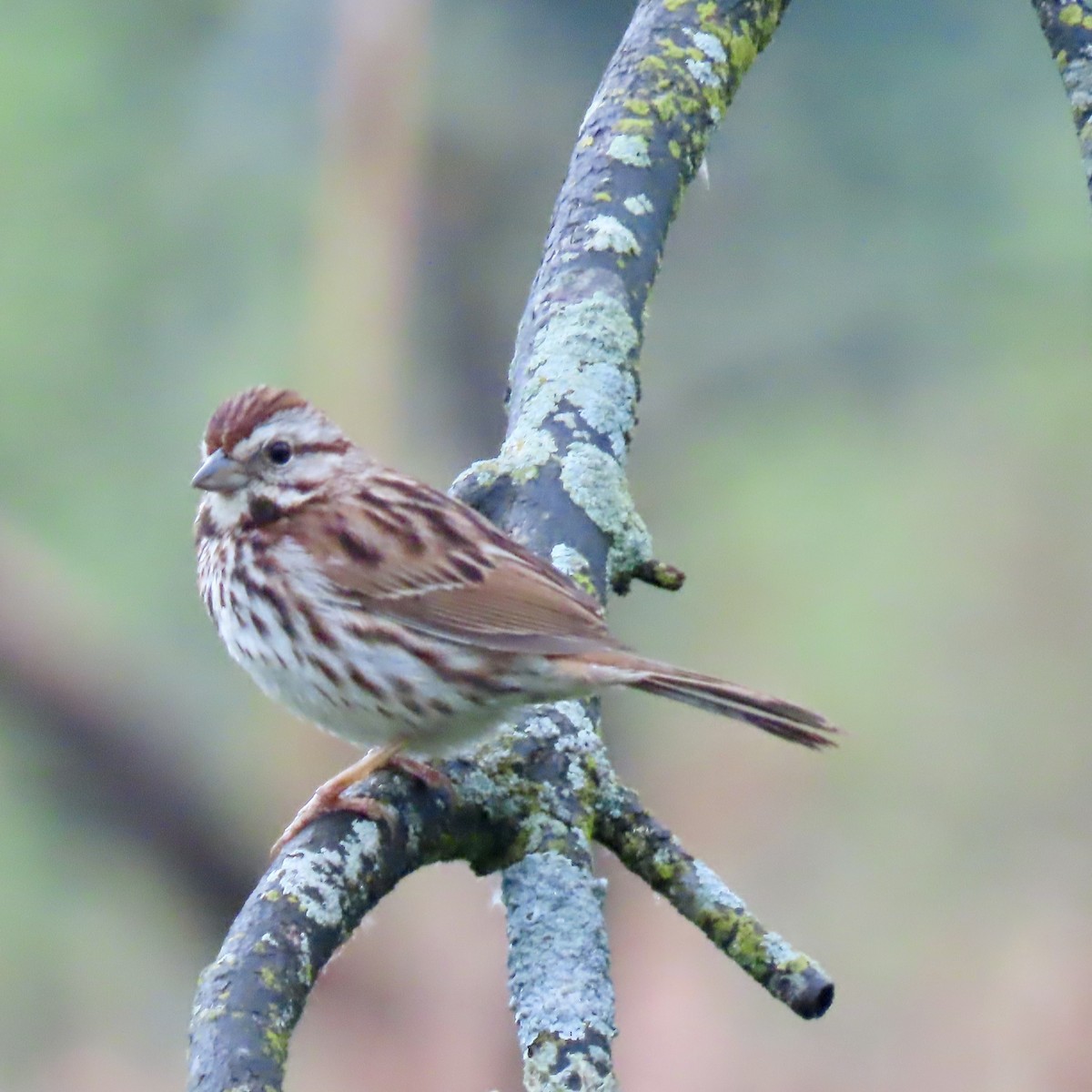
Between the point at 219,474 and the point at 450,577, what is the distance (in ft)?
1.38

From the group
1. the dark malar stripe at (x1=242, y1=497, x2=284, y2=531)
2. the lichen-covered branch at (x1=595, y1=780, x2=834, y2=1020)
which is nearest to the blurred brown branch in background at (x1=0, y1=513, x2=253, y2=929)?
the dark malar stripe at (x1=242, y1=497, x2=284, y2=531)

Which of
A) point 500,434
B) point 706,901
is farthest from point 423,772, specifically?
point 500,434

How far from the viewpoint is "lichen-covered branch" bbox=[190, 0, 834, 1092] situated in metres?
1.80

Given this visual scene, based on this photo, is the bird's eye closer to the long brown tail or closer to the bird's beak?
the bird's beak

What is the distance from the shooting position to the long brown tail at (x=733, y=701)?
2.35 m

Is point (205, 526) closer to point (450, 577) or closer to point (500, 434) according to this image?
point (450, 577)

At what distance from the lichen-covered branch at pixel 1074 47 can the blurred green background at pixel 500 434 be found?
3.79 m

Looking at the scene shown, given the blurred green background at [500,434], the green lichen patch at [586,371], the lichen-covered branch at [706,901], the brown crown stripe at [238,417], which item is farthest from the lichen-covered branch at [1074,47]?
the blurred green background at [500,434]

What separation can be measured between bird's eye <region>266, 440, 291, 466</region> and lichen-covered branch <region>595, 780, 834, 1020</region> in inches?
38.1

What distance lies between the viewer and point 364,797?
2146mm

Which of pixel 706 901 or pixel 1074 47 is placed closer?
pixel 706 901

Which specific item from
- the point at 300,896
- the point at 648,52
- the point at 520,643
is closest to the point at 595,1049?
the point at 300,896

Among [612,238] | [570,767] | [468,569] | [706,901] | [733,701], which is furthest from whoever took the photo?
[612,238]

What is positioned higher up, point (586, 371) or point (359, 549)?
point (586, 371)
